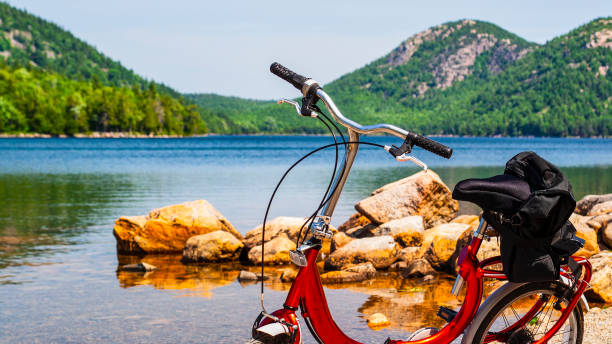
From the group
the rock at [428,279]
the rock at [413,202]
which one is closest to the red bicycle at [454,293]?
the rock at [428,279]

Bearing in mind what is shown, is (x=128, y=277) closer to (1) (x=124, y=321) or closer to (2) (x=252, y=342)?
(1) (x=124, y=321)

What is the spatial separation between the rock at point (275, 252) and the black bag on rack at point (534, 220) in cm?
832

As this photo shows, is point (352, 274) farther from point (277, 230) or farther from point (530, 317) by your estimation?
point (530, 317)

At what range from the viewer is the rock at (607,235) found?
34.5 ft

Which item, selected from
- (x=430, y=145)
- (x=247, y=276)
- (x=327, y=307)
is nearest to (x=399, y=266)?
(x=247, y=276)

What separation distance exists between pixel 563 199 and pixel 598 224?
324 inches

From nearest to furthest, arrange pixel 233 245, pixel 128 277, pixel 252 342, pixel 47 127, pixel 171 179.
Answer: pixel 252 342 → pixel 128 277 → pixel 233 245 → pixel 171 179 → pixel 47 127

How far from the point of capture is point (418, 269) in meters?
10.6

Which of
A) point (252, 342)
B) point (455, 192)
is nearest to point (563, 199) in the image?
point (455, 192)

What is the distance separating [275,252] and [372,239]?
1951 mm

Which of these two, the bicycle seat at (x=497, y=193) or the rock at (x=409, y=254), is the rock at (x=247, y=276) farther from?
the bicycle seat at (x=497, y=193)

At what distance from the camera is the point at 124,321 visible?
812 cm

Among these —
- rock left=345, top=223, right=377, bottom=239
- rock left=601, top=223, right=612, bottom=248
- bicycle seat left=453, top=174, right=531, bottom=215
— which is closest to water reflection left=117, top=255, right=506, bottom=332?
rock left=601, top=223, right=612, bottom=248

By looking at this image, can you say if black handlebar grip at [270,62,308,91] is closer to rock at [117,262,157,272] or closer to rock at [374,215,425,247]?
rock at [117,262,157,272]
